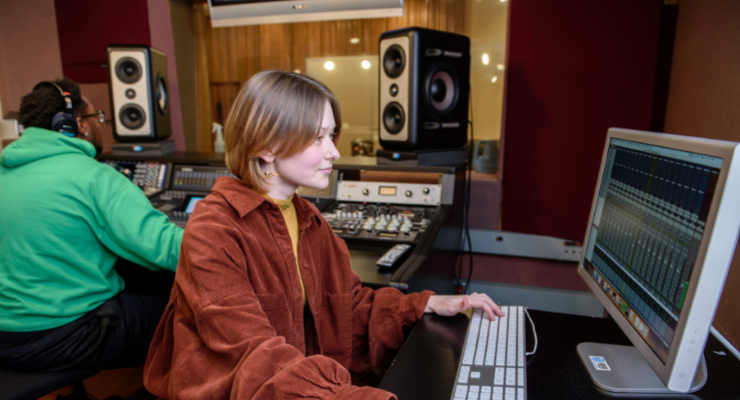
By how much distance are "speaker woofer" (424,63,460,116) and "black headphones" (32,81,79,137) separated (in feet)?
3.94

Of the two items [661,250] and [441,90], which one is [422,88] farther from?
[661,250]

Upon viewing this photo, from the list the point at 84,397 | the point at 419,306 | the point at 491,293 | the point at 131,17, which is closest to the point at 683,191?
the point at 419,306

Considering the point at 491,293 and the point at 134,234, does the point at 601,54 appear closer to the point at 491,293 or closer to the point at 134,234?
the point at 491,293

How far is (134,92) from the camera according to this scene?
2.18 m

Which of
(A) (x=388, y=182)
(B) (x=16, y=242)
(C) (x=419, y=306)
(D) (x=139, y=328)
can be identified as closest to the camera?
(C) (x=419, y=306)

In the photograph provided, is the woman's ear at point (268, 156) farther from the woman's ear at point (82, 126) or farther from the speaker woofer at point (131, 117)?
the speaker woofer at point (131, 117)

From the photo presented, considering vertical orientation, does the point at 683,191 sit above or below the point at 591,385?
above

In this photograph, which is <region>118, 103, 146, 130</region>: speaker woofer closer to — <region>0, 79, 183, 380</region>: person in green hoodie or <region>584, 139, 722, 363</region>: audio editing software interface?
<region>0, 79, 183, 380</region>: person in green hoodie

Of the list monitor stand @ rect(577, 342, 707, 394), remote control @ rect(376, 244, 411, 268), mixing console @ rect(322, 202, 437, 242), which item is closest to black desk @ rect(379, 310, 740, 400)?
monitor stand @ rect(577, 342, 707, 394)

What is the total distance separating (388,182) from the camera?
70.6 inches

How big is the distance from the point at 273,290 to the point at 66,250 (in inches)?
28.5

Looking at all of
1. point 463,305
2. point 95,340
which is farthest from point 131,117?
point 463,305

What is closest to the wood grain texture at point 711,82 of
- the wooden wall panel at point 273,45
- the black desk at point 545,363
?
the black desk at point 545,363

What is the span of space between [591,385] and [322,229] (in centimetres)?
59
